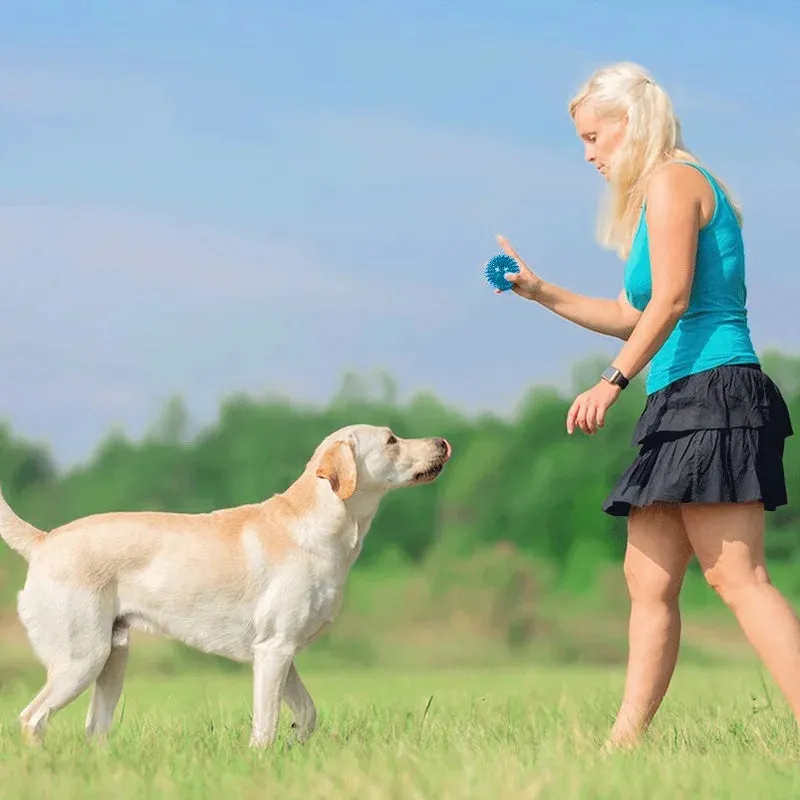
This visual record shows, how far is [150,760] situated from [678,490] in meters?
2.36

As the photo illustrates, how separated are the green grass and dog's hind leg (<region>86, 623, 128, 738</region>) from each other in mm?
153

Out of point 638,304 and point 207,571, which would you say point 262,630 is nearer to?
point 207,571

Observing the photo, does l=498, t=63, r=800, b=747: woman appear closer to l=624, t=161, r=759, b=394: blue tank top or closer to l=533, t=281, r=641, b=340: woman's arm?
l=624, t=161, r=759, b=394: blue tank top

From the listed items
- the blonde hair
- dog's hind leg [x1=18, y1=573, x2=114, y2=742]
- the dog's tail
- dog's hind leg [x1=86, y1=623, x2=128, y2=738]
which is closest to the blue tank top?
the blonde hair

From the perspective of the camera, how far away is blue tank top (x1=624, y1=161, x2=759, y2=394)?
5.14 metres

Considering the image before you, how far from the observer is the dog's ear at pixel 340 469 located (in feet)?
18.8

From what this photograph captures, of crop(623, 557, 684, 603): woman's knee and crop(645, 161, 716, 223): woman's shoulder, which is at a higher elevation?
crop(645, 161, 716, 223): woman's shoulder

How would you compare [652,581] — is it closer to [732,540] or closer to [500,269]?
[732,540]

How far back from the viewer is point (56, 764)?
4875 mm

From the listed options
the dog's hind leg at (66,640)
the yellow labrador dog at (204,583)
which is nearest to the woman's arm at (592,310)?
the yellow labrador dog at (204,583)

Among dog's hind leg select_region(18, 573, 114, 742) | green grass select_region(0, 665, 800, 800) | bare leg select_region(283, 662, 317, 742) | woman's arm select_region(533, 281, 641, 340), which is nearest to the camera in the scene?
green grass select_region(0, 665, 800, 800)

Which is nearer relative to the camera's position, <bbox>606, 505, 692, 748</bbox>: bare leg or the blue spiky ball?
<bbox>606, 505, 692, 748</bbox>: bare leg

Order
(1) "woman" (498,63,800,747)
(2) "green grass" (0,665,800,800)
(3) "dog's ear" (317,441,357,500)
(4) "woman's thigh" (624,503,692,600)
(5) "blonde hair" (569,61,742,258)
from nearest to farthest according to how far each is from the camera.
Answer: (2) "green grass" (0,665,800,800) < (1) "woman" (498,63,800,747) < (5) "blonde hair" (569,61,742,258) < (4) "woman's thigh" (624,503,692,600) < (3) "dog's ear" (317,441,357,500)

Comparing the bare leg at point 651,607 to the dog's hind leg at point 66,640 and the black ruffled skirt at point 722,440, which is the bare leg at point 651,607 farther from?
the dog's hind leg at point 66,640
